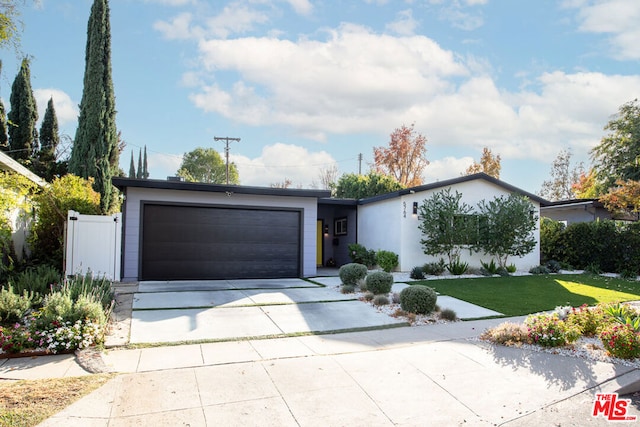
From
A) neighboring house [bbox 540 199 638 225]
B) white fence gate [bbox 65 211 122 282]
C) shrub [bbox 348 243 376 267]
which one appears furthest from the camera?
neighboring house [bbox 540 199 638 225]

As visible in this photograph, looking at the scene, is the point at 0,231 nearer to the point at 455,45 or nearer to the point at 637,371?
the point at 637,371

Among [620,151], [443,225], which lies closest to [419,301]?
[443,225]

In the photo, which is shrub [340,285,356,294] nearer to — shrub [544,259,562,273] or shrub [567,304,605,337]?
shrub [567,304,605,337]

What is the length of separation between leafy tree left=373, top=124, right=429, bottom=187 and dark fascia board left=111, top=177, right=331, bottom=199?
18.5 meters

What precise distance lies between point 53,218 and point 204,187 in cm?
379

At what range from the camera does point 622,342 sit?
4.78m

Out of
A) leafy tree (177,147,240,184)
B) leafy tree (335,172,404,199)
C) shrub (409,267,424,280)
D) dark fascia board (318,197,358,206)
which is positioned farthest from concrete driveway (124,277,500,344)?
leafy tree (177,147,240,184)

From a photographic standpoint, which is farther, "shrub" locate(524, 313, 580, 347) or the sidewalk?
"shrub" locate(524, 313, 580, 347)

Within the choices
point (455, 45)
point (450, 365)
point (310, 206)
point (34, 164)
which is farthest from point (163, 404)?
point (34, 164)

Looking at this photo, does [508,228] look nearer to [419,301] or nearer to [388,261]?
[388,261]

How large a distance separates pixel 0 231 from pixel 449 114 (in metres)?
15.8

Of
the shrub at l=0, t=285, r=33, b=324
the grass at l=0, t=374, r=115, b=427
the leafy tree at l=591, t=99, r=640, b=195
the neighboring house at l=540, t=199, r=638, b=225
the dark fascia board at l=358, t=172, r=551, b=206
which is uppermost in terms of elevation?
the leafy tree at l=591, t=99, r=640, b=195

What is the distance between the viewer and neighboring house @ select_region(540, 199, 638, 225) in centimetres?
1747

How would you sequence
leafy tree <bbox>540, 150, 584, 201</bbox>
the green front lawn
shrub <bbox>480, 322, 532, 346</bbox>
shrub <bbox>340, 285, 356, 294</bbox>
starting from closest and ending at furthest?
1. shrub <bbox>480, 322, 532, 346</bbox>
2. the green front lawn
3. shrub <bbox>340, 285, 356, 294</bbox>
4. leafy tree <bbox>540, 150, 584, 201</bbox>
